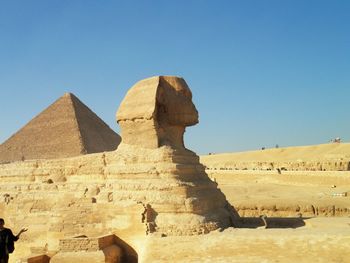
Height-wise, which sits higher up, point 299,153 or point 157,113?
point 299,153

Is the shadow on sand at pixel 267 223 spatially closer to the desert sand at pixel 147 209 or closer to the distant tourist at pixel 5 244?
the desert sand at pixel 147 209

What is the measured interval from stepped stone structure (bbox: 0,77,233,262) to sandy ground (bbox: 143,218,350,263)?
0.53 meters

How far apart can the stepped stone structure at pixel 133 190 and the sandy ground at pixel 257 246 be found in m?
0.53

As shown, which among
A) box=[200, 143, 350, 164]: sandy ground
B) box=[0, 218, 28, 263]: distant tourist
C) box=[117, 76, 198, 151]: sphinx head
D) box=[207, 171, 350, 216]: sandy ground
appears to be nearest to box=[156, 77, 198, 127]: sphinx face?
box=[117, 76, 198, 151]: sphinx head

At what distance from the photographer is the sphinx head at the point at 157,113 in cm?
1277

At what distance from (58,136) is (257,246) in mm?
12092

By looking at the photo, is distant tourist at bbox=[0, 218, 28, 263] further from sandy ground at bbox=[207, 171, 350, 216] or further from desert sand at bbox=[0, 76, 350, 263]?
sandy ground at bbox=[207, 171, 350, 216]

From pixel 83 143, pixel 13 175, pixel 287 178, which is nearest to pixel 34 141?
pixel 83 143

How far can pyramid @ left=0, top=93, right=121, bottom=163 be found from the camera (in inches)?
755

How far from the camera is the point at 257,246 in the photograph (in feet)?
32.8

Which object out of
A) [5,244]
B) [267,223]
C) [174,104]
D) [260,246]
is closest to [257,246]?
[260,246]

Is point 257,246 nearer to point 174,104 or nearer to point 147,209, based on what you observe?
point 147,209

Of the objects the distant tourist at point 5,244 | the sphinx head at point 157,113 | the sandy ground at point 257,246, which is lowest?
the sandy ground at point 257,246

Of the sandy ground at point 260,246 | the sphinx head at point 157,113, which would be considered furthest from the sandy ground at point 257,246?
the sphinx head at point 157,113
